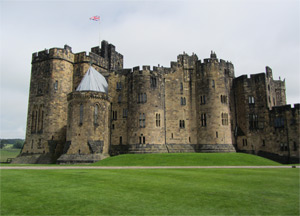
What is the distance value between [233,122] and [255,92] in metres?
6.93

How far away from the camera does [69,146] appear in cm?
4134

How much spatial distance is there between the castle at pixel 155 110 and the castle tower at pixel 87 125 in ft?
0.55

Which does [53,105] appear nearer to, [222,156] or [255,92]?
[222,156]

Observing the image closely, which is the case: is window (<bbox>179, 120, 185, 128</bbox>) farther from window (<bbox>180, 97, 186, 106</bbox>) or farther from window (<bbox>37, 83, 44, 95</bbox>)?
window (<bbox>37, 83, 44, 95</bbox>)

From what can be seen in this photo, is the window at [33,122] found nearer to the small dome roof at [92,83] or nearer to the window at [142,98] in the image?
the small dome roof at [92,83]

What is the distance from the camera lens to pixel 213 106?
4684cm

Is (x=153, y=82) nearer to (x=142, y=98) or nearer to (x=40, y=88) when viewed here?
(x=142, y=98)

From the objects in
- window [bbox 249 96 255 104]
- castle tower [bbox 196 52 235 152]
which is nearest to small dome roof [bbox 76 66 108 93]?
castle tower [bbox 196 52 235 152]

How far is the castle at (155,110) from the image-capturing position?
43.4 meters

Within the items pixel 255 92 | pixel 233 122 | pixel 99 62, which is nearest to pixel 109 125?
pixel 99 62

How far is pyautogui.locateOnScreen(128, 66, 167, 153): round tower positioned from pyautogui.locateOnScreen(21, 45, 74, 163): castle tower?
42.8 ft

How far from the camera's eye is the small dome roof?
44.4m

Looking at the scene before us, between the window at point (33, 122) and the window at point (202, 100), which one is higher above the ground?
the window at point (202, 100)

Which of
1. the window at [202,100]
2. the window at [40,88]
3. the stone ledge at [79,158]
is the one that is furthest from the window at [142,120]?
the window at [40,88]
